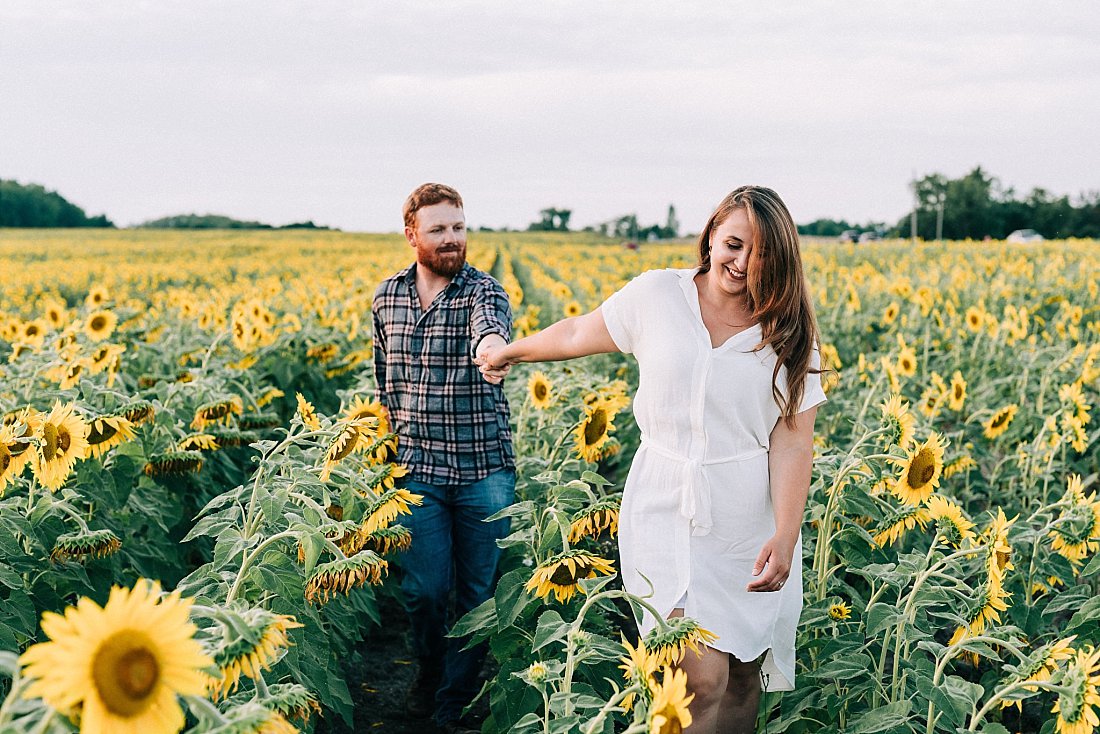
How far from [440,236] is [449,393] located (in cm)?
56

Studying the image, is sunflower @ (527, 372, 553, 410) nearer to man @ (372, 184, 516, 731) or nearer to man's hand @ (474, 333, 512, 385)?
man @ (372, 184, 516, 731)

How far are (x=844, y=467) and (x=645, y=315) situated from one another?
2.60 feet

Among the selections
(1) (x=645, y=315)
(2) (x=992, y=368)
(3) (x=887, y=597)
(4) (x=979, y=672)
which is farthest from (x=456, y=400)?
(2) (x=992, y=368)

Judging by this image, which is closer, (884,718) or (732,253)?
(884,718)

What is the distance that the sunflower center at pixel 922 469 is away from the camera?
292 centimetres

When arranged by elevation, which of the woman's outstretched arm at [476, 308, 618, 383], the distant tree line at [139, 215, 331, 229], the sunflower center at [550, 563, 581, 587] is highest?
the distant tree line at [139, 215, 331, 229]

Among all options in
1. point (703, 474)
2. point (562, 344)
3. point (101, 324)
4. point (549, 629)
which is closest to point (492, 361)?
point (562, 344)

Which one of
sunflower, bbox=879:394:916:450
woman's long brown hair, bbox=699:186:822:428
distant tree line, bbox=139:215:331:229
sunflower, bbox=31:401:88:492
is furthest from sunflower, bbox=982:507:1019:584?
distant tree line, bbox=139:215:331:229

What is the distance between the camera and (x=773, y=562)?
2.47m

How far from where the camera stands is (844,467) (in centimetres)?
283

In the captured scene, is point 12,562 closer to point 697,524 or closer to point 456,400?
point 456,400

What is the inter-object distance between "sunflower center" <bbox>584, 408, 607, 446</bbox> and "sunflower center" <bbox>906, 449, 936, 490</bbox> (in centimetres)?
97

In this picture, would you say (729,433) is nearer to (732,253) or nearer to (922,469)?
(732,253)

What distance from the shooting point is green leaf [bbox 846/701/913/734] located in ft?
7.72
